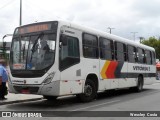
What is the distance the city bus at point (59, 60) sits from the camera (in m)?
12.2

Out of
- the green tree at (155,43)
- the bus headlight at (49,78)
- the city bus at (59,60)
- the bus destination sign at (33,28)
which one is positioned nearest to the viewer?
the bus headlight at (49,78)

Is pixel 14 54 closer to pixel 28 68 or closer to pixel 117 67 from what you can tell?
pixel 28 68

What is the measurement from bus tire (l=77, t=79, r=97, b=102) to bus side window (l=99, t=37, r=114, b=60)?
5.40ft

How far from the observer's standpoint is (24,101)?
14.5m

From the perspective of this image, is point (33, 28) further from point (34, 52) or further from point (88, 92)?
point (88, 92)

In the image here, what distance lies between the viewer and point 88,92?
1435 centimetres

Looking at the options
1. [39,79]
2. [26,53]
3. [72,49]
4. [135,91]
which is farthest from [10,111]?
[135,91]

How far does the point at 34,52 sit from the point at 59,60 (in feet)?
3.34

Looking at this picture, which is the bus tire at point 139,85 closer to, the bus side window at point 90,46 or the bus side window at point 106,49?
the bus side window at point 106,49

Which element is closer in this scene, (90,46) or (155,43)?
(90,46)

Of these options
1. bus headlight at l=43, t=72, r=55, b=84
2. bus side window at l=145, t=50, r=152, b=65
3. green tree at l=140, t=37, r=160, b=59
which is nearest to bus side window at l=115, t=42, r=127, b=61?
bus side window at l=145, t=50, r=152, b=65

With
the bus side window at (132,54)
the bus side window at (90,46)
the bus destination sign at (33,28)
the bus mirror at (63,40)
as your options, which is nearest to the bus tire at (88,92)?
the bus side window at (90,46)

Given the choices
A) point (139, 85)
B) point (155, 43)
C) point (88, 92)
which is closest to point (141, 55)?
point (139, 85)

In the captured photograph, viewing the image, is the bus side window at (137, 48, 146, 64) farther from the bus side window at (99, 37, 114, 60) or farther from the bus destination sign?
the bus destination sign
